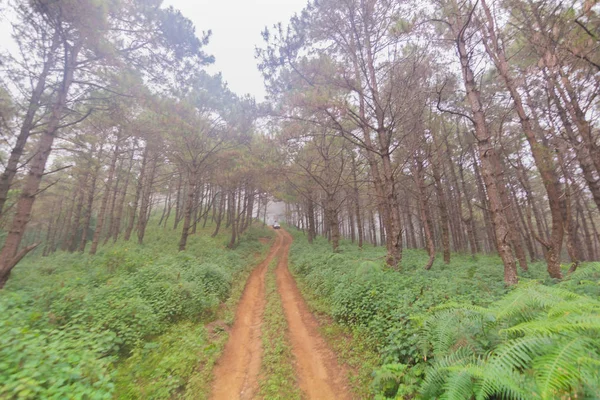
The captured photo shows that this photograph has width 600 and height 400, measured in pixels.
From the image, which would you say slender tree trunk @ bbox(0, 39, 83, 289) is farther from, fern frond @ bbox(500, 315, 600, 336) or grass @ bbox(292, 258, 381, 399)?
fern frond @ bbox(500, 315, 600, 336)

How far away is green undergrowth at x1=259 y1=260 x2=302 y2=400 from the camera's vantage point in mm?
4238

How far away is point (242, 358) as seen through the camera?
5391 millimetres

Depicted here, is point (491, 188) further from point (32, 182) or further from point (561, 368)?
point (32, 182)

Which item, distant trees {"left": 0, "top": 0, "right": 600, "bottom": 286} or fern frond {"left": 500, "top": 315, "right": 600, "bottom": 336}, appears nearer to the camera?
fern frond {"left": 500, "top": 315, "right": 600, "bottom": 336}

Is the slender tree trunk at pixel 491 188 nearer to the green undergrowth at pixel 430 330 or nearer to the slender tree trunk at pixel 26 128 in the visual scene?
the green undergrowth at pixel 430 330

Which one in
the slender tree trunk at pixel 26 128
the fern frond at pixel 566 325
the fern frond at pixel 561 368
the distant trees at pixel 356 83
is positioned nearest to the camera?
the fern frond at pixel 561 368

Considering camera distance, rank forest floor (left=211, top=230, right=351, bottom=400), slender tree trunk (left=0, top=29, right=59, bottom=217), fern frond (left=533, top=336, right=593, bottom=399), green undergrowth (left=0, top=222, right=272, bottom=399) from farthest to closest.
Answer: slender tree trunk (left=0, top=29, right=59, bottom=217) < forest floor (left=211, top=230, right=351, bottom=400) < green undergrowth (left=0, top=222, right=272, bottom=399) < fern frond (left=533, top=336, right=593, bottom=399)

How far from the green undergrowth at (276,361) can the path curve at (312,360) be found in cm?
17

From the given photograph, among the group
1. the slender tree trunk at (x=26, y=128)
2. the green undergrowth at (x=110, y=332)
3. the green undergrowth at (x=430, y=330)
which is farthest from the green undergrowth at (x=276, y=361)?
the slender tree trunk at (x=26, y=128)

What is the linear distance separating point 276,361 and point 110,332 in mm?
3580

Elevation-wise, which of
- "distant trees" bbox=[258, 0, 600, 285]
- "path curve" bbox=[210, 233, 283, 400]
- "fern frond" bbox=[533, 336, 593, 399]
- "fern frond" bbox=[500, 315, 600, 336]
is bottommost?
"path curve" bbox=[210, 233, 283, 400]

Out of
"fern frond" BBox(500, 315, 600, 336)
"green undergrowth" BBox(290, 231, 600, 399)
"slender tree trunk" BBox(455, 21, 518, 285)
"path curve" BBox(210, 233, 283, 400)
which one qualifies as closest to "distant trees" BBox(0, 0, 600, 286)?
"slender tree trunk" BBox(455, 21, 518, 285)

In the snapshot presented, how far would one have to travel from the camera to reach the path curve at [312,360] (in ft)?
14.0

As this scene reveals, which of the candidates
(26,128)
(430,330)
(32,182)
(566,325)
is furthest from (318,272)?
(26,128)
